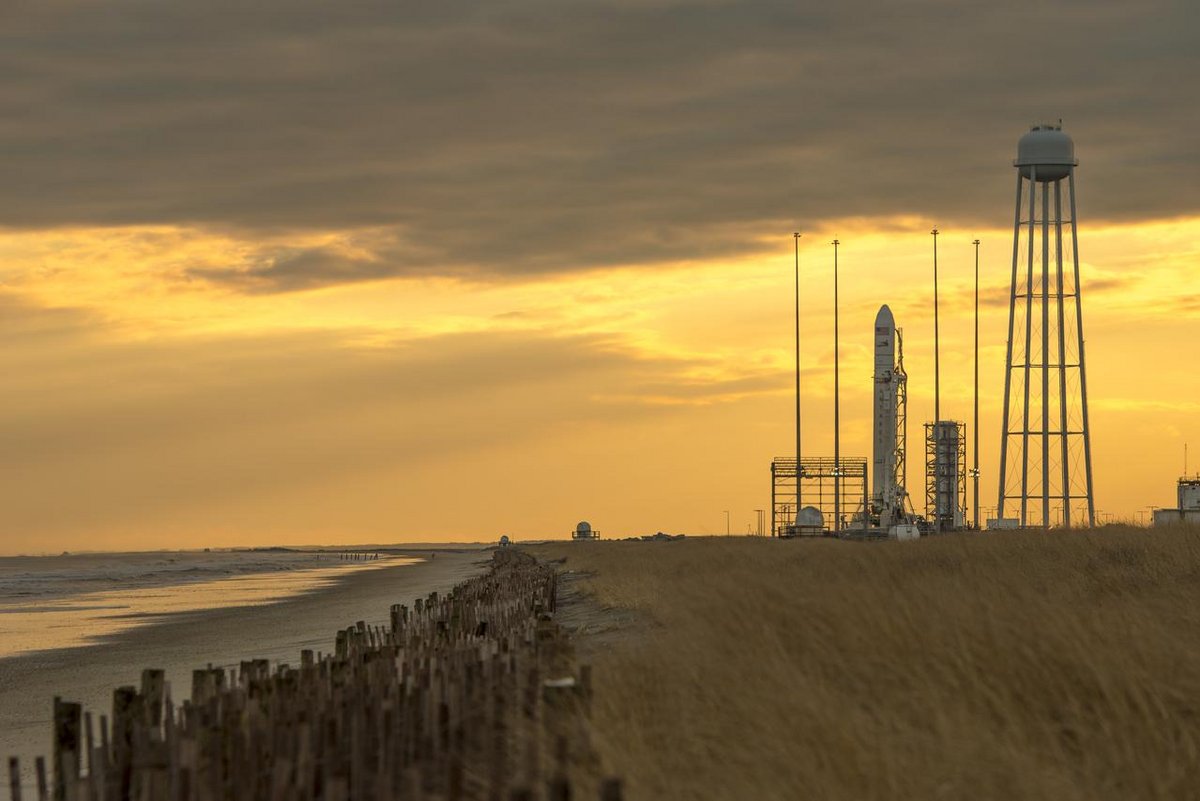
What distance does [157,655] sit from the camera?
31.8m

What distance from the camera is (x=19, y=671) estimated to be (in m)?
29.6

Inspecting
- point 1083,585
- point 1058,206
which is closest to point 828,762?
point 1083,585

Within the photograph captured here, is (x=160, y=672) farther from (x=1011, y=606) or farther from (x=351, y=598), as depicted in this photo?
(x=351, y=598)

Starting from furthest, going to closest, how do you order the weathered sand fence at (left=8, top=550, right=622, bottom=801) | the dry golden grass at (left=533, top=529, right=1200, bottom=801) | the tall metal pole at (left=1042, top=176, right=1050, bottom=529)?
1. the tall metal pole at (left=1042, top=176, right=1050, bottom=529)
2. the weathered sand fence at (left=8, top=550, right=622, bottom=801)
3. the dry golden grass at (left=533, top=529, right=1200, bottom=801)

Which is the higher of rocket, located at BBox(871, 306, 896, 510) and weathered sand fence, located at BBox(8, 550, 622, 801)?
rocket, located at BBox(871, 306, 896, 510)

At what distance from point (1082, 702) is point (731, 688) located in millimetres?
2729

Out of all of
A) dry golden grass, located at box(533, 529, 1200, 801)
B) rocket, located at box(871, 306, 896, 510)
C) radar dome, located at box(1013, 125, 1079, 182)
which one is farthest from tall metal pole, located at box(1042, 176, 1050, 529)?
dry golden grass, located at box(533, 529, 1200, 801)

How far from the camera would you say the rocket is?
114562 mm

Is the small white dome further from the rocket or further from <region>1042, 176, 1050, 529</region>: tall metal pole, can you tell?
<region>1042, 176, 1050, 529</region>: tall metal pole

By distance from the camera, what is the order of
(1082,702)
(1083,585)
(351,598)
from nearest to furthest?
1. (1082,702)
2. (1083,585)
3. (351,598)

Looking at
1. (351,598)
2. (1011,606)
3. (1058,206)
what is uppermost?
(1058,206)

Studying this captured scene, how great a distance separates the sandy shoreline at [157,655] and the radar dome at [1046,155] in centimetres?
4398

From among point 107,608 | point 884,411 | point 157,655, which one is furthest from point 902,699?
point 884,411

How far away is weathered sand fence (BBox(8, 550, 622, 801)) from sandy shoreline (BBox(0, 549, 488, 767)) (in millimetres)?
A: 5280
